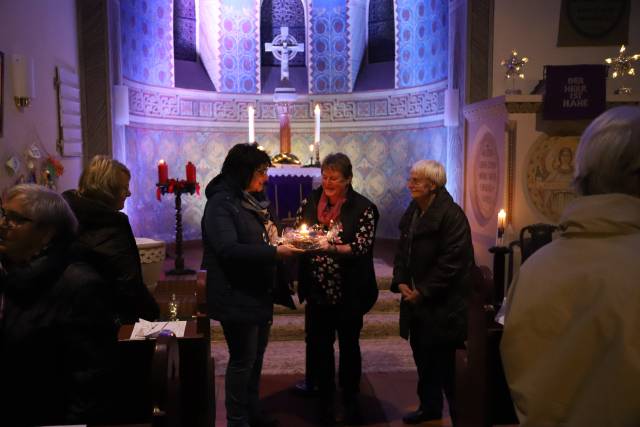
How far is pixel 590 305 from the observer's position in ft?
3.45

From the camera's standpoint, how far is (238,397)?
2.83 meters

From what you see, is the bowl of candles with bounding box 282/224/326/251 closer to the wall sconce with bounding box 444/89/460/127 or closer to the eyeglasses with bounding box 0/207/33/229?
the eyeglasses with bounding box 0/207/33/229

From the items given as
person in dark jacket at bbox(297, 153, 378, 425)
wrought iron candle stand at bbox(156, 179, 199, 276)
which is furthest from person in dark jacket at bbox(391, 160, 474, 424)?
wrought iron candle stand at bbox(156, 179, 199, 276)

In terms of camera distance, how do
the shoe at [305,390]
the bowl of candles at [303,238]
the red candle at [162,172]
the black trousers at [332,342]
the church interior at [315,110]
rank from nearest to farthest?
the bowl of candles at [303,238] → the black trousers at [332,342] → the shoe at [305,390] → the church interior at [315,110] → the red candle at [162,172]

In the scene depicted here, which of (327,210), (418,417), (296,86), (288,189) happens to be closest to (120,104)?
(288,189)

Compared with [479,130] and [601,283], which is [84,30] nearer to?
[479,130]

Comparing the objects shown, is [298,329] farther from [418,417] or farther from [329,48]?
[329,48]

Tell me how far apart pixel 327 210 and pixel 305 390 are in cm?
124

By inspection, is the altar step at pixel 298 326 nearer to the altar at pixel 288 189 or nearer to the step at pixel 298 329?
the step at pixel 298 329

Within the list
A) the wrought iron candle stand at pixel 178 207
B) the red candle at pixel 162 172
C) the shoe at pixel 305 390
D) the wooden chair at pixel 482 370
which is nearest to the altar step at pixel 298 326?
the wrought iron candle stand at pixel 178 207

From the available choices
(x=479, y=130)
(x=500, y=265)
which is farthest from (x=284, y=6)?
(x=500, y=265)

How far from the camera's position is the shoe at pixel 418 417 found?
3336mm

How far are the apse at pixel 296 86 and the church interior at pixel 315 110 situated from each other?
0.02 meters

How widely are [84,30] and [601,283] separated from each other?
5.73 metres
